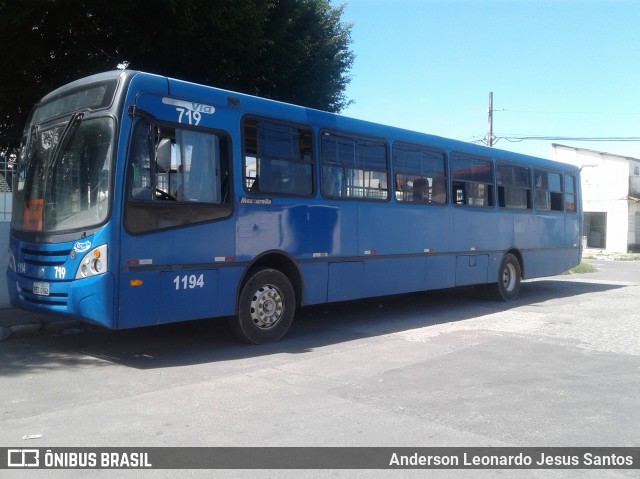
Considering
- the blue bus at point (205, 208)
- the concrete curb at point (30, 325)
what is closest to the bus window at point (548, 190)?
the blue bus at point (205, 208)

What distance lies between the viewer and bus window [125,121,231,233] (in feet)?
22.8

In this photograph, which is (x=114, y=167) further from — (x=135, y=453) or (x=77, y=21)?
(x=77, y=21)

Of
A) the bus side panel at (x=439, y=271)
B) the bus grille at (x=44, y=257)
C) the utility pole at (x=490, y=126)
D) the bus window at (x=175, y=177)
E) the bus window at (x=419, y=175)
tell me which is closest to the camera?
the bus window at (x=175, y=177)

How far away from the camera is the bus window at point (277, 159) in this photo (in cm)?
821

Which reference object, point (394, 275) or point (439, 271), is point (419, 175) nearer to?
point (439, 271)

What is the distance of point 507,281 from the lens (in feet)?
46.3

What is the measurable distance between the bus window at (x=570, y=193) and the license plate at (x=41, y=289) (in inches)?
521

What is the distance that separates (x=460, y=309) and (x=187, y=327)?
5786 mm

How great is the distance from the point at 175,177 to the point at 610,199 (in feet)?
123

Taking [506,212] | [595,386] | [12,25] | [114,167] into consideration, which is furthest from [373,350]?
[12,25]

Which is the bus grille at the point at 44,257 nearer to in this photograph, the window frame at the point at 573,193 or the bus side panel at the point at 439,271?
the bus side panel at the point at 439,271

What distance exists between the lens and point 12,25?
9.66m

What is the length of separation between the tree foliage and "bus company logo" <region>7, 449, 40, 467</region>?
6.72 metres

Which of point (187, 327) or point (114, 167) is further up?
point (114, 167)
